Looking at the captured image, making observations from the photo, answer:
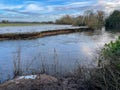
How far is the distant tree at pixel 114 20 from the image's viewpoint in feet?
232

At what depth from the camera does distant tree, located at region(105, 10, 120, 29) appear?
232 feet

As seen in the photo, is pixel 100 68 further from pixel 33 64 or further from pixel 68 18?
pixel 68 18

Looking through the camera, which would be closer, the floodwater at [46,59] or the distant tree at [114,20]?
the floodwater at [46,59]

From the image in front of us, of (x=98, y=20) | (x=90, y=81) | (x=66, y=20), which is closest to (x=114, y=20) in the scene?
(x=98, y=20)

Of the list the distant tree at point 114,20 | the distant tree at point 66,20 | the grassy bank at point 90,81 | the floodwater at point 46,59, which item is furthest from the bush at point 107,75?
the distant tree at point 66,20

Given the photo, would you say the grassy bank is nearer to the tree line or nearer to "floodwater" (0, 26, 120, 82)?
"floodwater" (0, 26, 120, 82)

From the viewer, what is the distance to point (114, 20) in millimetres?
71938

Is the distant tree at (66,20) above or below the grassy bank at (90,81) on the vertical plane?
below

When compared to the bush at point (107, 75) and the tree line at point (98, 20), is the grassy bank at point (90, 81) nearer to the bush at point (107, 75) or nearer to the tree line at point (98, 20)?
the bush at point (107, 75)

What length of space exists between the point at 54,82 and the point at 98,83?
1531 mm

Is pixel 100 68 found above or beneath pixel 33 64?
above

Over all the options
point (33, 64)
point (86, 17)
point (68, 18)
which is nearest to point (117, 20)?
point (86, 17)

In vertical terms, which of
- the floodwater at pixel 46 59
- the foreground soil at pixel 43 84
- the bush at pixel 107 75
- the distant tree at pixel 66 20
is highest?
the bush at pixel 107 75

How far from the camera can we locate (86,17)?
270ft
